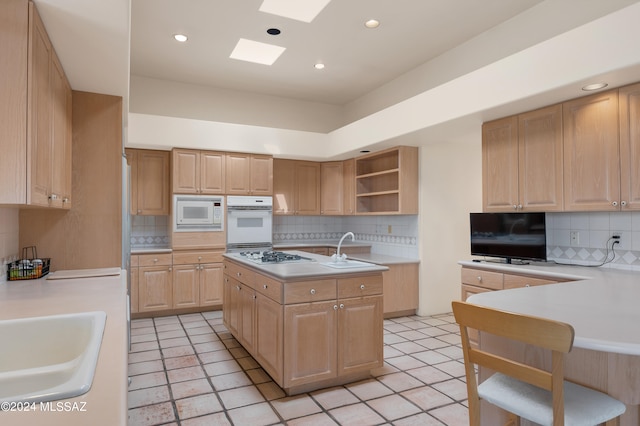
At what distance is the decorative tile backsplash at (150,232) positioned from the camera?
5270 mm

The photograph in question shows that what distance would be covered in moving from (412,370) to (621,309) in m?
1.84

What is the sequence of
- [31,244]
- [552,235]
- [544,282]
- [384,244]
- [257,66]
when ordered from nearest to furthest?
[31,244] → [544,282] → [552,235] → [257,66] → [384,244]

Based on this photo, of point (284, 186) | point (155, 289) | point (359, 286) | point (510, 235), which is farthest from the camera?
point (284, 186)

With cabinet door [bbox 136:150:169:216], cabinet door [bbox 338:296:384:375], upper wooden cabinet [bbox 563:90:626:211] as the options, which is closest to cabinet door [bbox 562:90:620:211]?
upper wooden cabinet [bbox 563:90:626:211]

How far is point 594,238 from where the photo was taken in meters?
3.17

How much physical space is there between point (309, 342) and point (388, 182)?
3237mm

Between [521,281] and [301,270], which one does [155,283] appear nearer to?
[301,270]

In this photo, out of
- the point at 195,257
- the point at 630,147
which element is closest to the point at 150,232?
the point at 195,257

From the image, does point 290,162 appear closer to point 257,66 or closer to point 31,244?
point 257,66

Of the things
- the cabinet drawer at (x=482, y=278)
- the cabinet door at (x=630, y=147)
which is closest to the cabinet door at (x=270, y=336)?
the cabinet drawer at (x=482, y=278)

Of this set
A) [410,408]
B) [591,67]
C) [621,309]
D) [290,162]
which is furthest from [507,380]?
[290,162]

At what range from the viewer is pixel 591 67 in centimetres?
249

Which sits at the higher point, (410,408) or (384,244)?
(384,244)

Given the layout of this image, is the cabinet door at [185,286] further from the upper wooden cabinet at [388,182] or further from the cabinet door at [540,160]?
the cabinet door at [540,160]
